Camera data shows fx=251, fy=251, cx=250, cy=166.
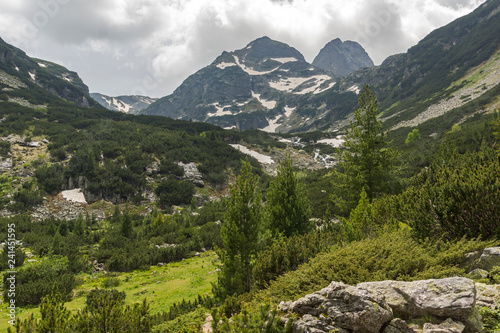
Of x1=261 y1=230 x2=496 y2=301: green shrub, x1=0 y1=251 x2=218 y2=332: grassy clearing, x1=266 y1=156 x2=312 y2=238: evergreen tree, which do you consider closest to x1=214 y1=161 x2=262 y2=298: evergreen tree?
x1=0 y1=251 x2=218 y2=332: grassy clearing

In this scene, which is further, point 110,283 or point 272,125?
point 272,125

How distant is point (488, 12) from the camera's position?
106m

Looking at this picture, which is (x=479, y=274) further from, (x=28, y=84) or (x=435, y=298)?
(x=28, y=84)

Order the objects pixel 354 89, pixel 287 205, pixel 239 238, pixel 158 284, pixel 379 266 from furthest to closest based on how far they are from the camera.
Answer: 1. pixel 354 89
2. pixel 158 284
3. pixel 287 205
4. pixel 239 238
5. pixel 379 266

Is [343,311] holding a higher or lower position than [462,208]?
lower

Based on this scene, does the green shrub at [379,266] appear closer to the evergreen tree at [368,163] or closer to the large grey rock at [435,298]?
the large grey rock at [435,298]

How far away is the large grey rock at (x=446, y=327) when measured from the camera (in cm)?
340

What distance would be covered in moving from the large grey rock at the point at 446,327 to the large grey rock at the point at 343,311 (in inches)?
18.6

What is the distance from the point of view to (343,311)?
392 centimetres

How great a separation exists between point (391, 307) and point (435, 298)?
639mm

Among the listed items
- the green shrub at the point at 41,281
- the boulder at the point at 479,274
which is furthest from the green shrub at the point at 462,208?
the green shrub at the point at 41,281

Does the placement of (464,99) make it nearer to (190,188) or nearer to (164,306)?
(190,188)

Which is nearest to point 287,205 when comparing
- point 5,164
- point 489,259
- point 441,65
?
point 489,259

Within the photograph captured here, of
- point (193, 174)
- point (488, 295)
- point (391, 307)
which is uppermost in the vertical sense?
point (193, 174)
